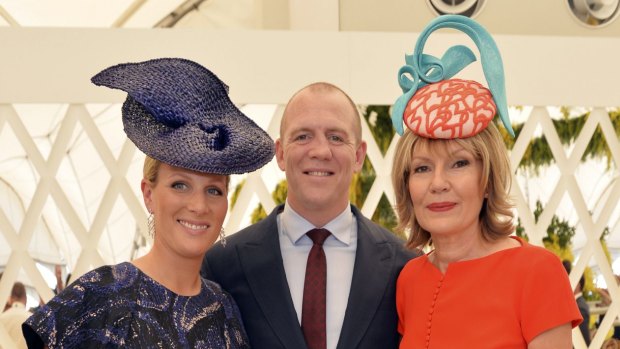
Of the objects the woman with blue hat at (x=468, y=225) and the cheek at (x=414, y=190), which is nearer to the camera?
the woman with blue hat at (x=468, y=225)

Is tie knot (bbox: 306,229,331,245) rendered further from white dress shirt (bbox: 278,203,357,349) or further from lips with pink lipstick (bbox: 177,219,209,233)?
lips with pink lipstick (bbox: 177,219,209,233)

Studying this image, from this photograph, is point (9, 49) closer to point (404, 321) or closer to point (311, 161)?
point (311, 161)

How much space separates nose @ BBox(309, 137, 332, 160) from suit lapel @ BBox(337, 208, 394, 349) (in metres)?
0.20

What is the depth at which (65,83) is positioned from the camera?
240 cm

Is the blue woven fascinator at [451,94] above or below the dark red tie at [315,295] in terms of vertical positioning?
above

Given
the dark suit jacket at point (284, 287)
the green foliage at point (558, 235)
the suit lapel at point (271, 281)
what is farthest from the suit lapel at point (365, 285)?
the green foliage at point (558, 235)

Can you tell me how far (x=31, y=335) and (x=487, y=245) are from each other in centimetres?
83

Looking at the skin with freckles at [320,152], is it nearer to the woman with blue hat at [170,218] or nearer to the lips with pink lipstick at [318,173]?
the lips with pink lipstick at [318,173]

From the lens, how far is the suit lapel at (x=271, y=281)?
174 cm

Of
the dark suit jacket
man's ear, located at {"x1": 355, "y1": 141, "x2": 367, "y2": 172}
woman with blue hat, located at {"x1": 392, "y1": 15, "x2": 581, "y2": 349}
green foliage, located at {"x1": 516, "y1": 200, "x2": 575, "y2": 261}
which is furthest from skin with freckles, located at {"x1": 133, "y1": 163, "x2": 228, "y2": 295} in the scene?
green foliage, located at {"x1": 516, "y1": 200, "x2": 575, "y2": 261}

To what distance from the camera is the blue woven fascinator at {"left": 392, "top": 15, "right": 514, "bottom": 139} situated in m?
1.50

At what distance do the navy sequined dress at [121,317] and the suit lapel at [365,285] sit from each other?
32 cm

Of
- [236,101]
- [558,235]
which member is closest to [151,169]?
[236,101]

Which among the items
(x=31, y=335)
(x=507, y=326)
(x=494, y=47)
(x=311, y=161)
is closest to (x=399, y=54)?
(x=311, y=161)
